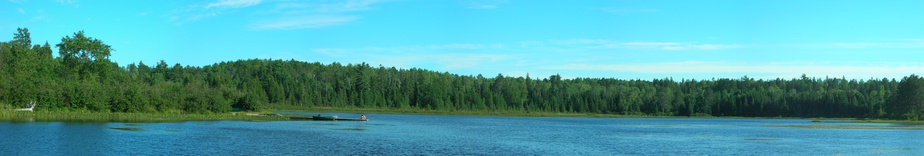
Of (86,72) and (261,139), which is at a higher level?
(86,72)

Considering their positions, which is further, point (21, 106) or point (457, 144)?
point (21, 106)

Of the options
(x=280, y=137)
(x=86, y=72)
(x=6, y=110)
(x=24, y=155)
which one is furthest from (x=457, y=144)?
(x=86, y=72)

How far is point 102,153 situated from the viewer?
45781 millimetres

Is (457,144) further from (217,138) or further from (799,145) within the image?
(799,145)

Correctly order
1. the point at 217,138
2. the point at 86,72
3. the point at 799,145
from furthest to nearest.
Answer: the point at 86,72
the point at 799,145
the point at 217,138

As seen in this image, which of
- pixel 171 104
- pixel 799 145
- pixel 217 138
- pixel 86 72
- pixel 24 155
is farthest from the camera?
pixel 86 72

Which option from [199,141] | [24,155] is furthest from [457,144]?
[24,155]

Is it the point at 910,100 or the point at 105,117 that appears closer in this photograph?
the point at 105,117

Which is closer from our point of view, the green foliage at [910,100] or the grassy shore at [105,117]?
the grassy shore at [105,117]

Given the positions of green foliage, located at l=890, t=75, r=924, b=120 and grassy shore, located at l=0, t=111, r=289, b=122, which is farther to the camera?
green foliage, located at l=890, t=75, r=924, b=120

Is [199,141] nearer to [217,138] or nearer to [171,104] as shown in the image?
[217,138]

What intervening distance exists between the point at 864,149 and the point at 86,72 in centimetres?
10456

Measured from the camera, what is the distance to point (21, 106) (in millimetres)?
89375

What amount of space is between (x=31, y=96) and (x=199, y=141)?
4195 centimetres
